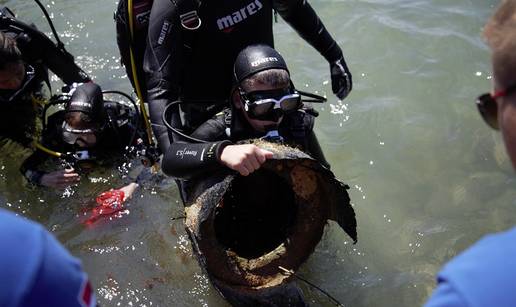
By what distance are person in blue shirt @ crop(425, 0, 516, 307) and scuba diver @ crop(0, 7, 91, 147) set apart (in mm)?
4176

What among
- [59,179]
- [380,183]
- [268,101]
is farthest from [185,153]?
[380,183]

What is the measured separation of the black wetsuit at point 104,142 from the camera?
452 cm

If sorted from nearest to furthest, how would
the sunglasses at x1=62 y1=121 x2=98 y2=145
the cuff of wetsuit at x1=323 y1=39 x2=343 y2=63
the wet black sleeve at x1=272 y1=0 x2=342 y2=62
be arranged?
1. the wet black sleeve at x1=272 y1=0 x2=342 y2=62
2. the cuff of wetsuit at x1=323 y1=39 x2=343 y2=63
3. the sunglasses at x1=62 y1=121 x2=98 y2=145

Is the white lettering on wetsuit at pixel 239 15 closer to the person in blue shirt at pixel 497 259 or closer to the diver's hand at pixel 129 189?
the diver's hand at pixel 129 189

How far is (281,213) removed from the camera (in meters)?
3.77

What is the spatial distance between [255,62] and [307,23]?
99cm

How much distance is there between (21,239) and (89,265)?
334 centimetres

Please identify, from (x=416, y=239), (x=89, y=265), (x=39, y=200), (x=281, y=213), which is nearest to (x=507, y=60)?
(x=281, y=213)

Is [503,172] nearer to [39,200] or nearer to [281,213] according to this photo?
[281,213]

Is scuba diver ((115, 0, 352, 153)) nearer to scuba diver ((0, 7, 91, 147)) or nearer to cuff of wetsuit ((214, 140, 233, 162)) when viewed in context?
cuff of wetsuit ((214, 140, 233, 162))

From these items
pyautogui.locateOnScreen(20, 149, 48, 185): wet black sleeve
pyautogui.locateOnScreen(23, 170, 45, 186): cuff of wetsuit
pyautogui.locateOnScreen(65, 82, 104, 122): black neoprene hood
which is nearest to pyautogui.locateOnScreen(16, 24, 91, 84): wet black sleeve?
pyautogui.locateOnScreen(65, 82, 104, 122): black neoprene hood

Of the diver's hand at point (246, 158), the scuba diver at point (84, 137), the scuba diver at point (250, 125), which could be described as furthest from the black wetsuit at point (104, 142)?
the diver's hand at point (246, 158)

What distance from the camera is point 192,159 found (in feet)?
9.22

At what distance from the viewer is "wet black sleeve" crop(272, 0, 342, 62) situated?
12.3ft
